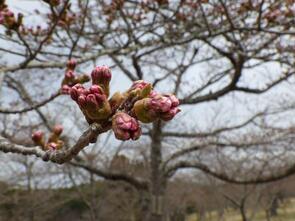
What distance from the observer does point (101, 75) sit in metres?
1.24

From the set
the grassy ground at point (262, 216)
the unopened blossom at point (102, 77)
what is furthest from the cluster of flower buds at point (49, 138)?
the grassy ground at point (262, 216)

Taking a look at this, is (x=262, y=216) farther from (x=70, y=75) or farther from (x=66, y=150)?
(x=66, y=150)

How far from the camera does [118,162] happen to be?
2181cm

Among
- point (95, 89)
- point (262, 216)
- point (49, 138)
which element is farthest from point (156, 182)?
point (262, 216)

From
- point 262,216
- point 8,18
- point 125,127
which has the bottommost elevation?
point 125,127

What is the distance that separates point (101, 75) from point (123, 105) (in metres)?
0.12

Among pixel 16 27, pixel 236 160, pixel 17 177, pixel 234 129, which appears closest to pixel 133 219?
pixel 17 177

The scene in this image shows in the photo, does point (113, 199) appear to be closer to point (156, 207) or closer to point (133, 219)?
point (133, 219)

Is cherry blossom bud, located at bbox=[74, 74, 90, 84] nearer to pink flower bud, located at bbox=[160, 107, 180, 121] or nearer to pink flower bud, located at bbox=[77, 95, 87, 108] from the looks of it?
pink flower bud, located at bbox=[77, 95, 87, 108]

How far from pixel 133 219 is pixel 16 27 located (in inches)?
1004

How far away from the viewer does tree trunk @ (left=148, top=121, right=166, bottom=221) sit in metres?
8.62

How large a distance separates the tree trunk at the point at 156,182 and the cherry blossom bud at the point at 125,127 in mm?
7417

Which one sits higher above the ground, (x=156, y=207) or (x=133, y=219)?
(x=133, y=219)

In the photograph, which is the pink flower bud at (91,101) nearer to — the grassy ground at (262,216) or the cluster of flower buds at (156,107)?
the cluster of flower buds at (156,107)
